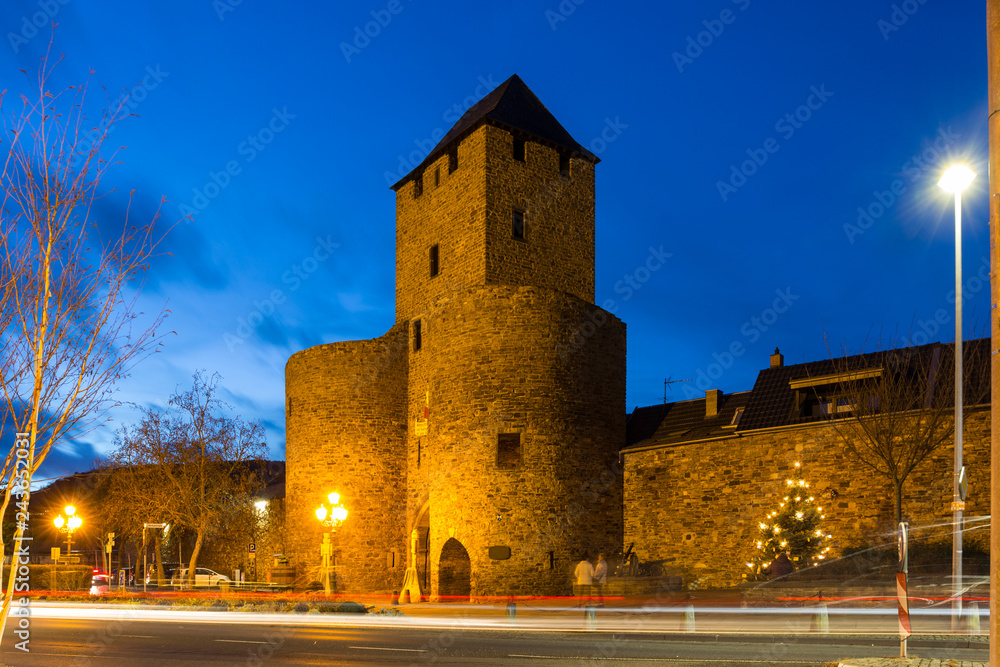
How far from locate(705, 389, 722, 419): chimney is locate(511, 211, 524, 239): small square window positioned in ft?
30.1

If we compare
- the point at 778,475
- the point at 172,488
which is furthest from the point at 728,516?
the point at 172,488

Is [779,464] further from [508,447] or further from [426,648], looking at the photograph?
[426,648]

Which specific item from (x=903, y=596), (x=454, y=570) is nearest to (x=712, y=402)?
(x=454, y=570)

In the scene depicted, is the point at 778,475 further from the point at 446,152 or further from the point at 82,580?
the point at 82,580

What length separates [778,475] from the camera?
2522cm

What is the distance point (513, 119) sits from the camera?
3180 cm

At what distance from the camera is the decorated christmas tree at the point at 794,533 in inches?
899

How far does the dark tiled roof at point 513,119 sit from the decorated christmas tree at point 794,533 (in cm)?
1563

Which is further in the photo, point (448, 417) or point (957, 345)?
point (448, 417)

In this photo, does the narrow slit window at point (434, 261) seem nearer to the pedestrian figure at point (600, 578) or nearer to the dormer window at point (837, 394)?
the pedestrian figure at point (600, 578)

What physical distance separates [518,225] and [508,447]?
9183 mm

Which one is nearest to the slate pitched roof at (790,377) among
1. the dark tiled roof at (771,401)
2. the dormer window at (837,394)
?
the dark tiled roof at (771,401)

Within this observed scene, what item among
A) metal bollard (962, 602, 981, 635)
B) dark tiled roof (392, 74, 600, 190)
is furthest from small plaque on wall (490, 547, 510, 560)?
dark tiled roof (392, 74, 600, 190)

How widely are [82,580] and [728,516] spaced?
23.0m
